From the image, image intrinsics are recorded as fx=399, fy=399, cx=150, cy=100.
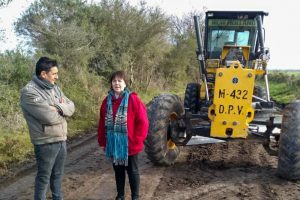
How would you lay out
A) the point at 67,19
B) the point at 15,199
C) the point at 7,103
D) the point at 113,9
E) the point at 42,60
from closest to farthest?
the point at 42,60, the point at 15,199, the point at 7,103, the point at 67,19, the point at 113,9

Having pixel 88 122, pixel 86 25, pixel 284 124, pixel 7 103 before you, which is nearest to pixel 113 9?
pixel 86 25

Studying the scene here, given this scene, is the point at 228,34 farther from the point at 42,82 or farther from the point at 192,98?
the point at 42,82

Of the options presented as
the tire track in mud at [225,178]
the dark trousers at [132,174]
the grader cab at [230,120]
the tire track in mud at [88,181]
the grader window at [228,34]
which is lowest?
the tire track in mud at [88,181]

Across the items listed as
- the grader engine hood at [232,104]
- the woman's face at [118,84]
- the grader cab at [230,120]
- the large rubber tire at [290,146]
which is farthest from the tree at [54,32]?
the large rubber tire at [290,146]

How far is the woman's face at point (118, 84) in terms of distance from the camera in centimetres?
478

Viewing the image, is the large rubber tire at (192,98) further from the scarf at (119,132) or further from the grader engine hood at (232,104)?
the scarf at (119,132)

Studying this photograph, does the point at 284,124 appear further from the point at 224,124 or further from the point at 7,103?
the point at 7,103

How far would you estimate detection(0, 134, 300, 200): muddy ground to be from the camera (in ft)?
18.3

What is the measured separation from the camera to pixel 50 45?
14.3 m

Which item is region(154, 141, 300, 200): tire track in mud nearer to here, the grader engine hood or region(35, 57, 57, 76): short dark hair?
the grader engine hood

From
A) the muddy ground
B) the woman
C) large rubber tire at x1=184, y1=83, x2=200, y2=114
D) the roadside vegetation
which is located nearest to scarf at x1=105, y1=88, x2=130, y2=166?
the woman

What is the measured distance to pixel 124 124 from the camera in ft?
15.5

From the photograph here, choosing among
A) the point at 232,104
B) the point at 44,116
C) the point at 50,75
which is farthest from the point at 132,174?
the point at 232,104

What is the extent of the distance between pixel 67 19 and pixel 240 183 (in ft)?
38.1
